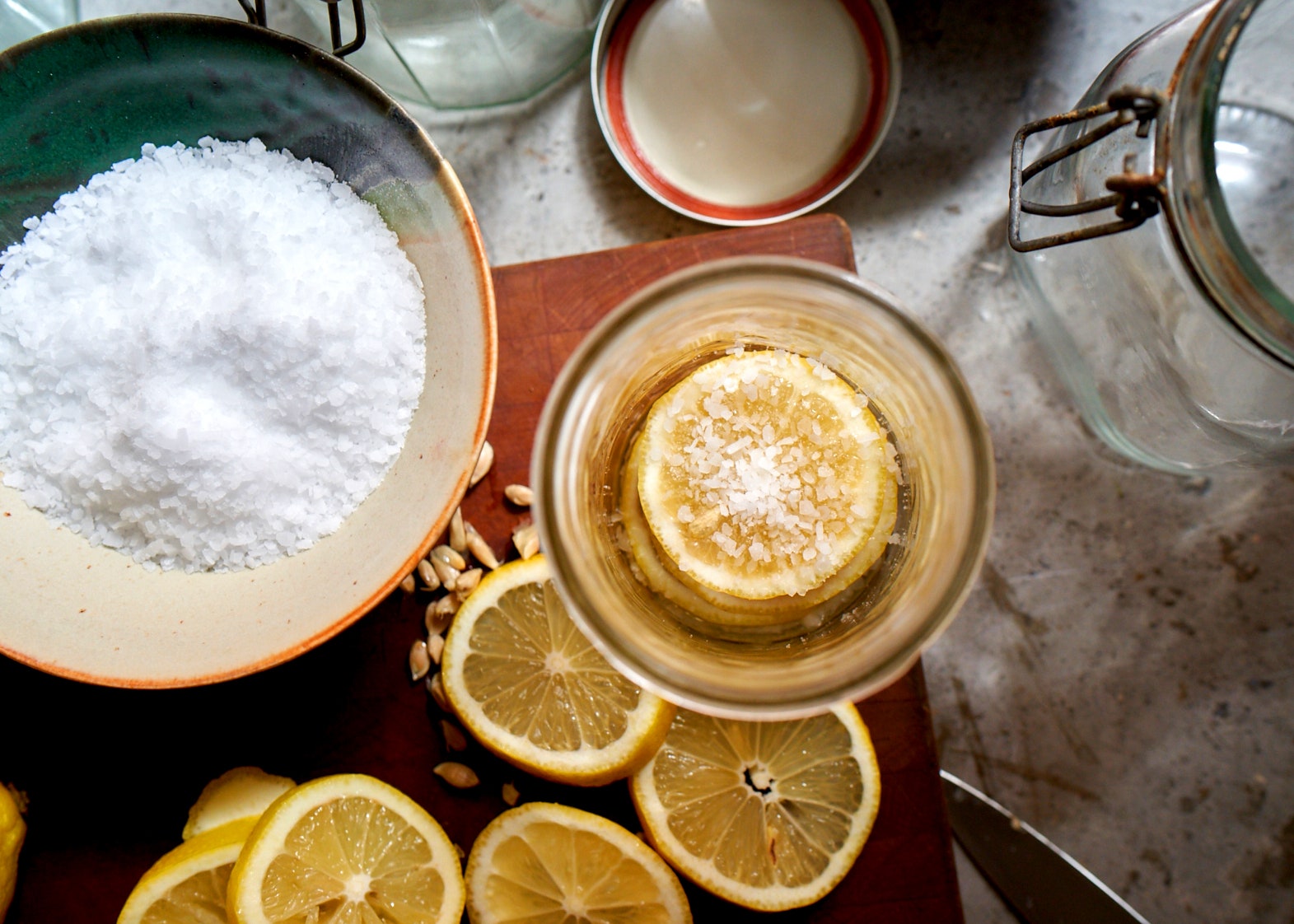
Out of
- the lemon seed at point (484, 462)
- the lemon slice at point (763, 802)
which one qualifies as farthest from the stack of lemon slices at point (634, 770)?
the lemon seed at point (484, 462)

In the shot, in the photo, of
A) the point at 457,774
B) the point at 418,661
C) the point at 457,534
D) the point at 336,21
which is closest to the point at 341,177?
the point at 336,21

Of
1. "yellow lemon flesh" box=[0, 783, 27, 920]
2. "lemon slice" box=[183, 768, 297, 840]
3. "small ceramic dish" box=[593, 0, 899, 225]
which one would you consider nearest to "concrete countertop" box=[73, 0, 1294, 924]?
"small ceramic dish" box=[593, 0, 899, 225]

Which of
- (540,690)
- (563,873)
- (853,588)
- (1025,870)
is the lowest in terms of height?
(1025,870)

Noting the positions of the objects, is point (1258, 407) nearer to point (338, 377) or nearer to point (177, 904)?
point (338, 377)

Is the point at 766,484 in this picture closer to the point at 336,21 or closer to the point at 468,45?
the point at 336,21

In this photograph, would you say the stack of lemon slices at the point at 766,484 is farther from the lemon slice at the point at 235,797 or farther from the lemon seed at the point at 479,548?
the lemon slice at the point at 235,797

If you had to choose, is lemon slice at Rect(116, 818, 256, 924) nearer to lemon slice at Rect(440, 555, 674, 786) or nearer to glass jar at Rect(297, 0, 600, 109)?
lemon slice at Rect(440, 555, 674, 786)

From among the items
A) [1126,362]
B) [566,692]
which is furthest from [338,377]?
[1126,362]
